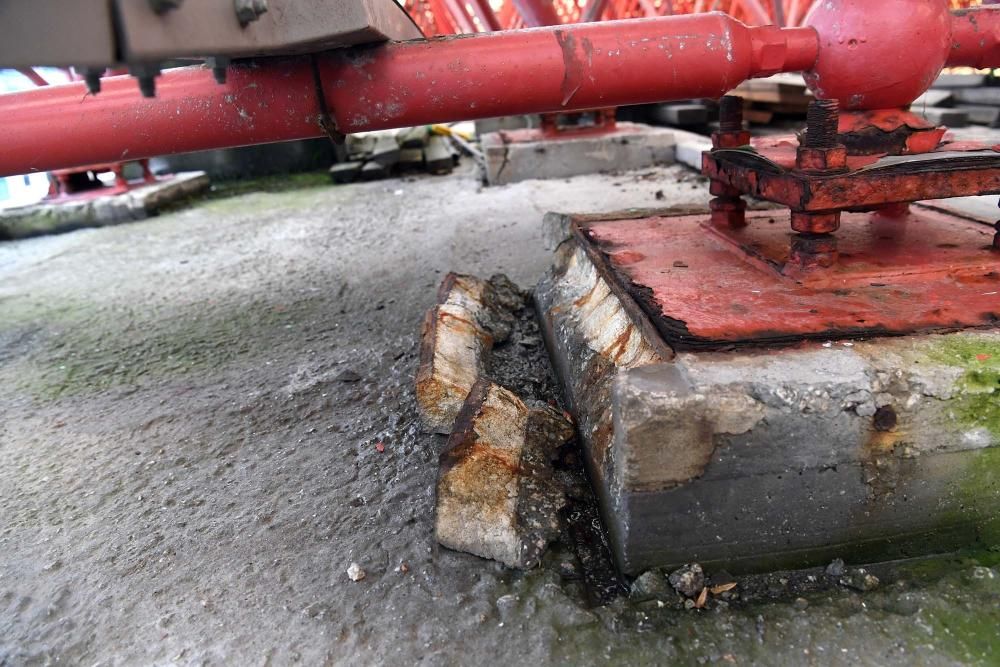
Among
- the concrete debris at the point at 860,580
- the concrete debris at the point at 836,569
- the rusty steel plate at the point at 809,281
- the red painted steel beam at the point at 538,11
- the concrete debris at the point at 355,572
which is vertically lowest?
the concrete debris at the point at 860,580

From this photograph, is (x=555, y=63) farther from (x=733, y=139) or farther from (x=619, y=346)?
(x=619, y=346)

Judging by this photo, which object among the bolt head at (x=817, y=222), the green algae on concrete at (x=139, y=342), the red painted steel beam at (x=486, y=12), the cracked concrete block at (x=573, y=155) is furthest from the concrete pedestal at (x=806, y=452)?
the cracked concrete block at (x=573, y=155)

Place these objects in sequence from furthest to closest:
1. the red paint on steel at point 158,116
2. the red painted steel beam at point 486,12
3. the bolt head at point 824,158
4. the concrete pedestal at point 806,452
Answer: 1. the red painted steel beam at point 486,12
2. the red paint on steel at point 158,116
3. the bolt head at point 824,158
4. the concrete pedestal at point 806,452

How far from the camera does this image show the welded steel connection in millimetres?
1725

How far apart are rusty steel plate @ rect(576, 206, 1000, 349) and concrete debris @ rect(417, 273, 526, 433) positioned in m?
0.49

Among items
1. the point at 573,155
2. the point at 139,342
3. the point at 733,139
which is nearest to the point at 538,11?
the point at 733,139

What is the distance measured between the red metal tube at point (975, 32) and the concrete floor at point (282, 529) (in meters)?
1.40

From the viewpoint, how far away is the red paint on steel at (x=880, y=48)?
1.64 metres

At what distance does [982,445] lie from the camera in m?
1.30

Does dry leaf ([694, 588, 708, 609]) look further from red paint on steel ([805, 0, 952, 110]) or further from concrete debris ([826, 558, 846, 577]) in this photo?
red paint on steel ([805, 0, 952, 110])

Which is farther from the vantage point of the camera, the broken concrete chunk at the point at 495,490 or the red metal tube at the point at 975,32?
the red metal tube at the point at 975,32

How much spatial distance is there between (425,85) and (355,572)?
128cm

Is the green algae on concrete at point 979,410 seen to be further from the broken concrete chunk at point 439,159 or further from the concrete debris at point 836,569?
the broken concrete chunk at point 439,159

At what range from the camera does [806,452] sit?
1.29 m
